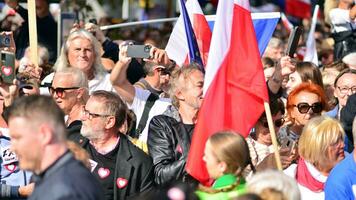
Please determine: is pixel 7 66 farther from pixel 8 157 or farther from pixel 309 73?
pixel 309 73

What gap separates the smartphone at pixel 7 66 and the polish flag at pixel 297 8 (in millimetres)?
12335

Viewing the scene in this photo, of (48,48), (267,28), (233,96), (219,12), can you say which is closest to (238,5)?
(219,12)

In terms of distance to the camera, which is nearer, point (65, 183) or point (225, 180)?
point (65, 183)

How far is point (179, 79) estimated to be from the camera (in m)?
9.19

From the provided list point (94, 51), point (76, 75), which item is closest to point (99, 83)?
point (94, 51)

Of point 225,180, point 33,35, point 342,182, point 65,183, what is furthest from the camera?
point 33,35

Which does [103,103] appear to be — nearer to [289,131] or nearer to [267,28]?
[289,131]

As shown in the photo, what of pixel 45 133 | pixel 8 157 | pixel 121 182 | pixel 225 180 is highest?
pixel 45 133

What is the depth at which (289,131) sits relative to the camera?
9586 mm

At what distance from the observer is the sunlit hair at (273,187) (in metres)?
6.45

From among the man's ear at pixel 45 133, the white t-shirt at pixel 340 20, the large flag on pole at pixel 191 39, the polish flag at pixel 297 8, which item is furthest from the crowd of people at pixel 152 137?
the polish flag at pixel 297 8

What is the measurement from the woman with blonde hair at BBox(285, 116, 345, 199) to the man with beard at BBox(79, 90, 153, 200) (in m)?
1.15

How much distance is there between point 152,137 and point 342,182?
5.23ft

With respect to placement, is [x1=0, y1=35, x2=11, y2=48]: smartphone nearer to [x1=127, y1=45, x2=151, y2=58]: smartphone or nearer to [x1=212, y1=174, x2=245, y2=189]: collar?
[x1=127, y1=45, x2=151, y2=58]: smartphone
